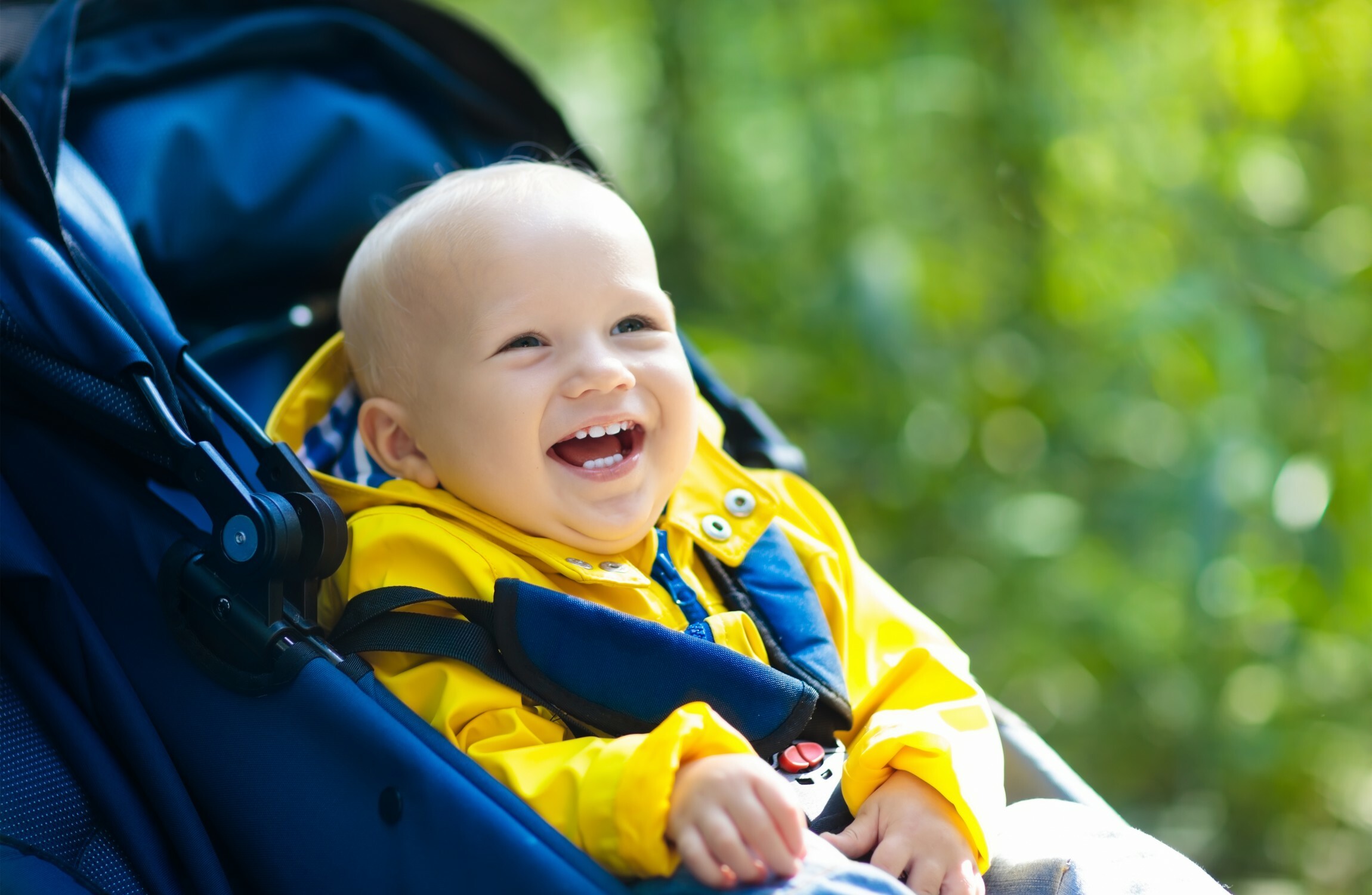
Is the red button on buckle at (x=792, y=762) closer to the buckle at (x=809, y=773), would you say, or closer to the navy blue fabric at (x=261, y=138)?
the buckle at (x=809, y=773)

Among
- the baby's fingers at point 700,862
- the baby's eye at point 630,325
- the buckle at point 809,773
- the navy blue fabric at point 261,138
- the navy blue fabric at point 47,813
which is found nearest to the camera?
the baby's fingers at point 700,862

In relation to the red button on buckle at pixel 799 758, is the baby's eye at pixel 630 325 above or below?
above

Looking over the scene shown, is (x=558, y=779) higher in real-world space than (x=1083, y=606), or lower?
higher

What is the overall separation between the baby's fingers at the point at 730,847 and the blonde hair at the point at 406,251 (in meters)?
0.55

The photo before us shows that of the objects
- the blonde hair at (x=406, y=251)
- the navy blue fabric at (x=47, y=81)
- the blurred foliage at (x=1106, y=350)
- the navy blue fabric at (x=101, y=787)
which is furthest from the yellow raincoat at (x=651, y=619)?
the blurred foliage at (x=1106, y=350)

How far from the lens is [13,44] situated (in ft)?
4.41

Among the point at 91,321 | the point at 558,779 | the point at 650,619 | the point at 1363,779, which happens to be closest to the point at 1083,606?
the point at 1363,779

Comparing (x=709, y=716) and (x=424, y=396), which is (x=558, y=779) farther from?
(x=424, y=396)

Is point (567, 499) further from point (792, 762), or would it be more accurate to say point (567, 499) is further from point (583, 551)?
point (792, 762)

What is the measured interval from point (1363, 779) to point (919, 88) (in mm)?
1547

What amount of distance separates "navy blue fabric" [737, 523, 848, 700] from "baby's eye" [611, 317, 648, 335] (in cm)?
25

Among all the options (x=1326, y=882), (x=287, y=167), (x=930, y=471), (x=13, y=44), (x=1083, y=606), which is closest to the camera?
(x=13, y=44)

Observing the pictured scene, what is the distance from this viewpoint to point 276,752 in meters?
0.97

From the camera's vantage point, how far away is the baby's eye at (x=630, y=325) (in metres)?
1.17
